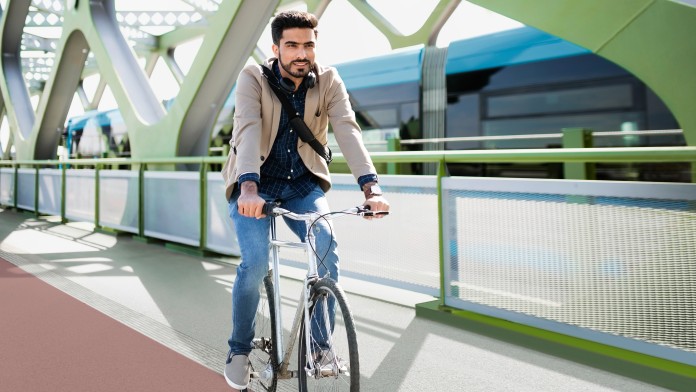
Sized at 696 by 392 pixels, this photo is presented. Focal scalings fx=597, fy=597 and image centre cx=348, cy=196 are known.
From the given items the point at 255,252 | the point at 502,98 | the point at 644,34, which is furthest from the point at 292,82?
the point at 502,98

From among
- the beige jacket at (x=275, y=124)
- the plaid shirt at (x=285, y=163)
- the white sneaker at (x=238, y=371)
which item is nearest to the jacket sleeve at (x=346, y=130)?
the beige jacket at (x=275, y=124)

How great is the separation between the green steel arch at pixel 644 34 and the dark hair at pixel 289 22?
2.72 meters

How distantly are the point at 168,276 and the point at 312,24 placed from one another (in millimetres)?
3858

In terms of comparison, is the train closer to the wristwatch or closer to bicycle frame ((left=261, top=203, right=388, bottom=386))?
the wristwatch

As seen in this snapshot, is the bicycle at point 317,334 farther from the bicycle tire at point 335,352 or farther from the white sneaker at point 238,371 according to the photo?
the white sneaker at point 238,371

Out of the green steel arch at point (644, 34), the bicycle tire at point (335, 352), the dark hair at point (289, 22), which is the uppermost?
the green steel arch at point (644, 34)

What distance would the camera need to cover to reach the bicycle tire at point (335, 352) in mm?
1802

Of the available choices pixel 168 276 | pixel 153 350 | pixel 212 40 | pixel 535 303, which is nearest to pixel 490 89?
pixel 212 40

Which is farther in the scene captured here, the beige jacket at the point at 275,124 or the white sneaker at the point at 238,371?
the white sneaker at the point at 238,371

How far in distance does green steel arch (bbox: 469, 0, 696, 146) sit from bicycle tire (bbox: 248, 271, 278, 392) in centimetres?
303

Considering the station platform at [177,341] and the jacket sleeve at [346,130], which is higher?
the jacket sleeve at [346,130]

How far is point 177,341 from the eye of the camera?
11.0 ft

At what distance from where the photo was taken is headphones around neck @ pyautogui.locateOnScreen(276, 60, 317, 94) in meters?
2.28

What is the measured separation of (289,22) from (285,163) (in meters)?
0.54
